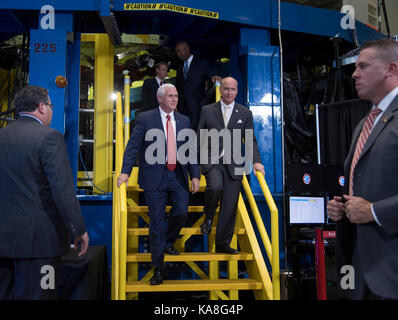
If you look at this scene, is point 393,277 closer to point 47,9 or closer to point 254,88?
point 254,88

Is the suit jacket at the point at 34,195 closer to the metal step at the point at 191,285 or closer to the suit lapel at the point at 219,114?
the metal step at the point at 191,285

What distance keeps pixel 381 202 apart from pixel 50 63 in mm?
5405

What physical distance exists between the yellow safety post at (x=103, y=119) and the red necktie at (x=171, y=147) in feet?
10.5

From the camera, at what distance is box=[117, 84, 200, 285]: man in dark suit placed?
4363 millimetres

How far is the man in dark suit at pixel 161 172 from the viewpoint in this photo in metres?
4.36

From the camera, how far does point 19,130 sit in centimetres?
320

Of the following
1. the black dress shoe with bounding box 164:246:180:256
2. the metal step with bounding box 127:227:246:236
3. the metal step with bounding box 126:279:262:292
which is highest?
the metal step with bounding box 127:227:246:236

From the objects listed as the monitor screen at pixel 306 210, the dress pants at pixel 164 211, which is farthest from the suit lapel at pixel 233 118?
the monitor screen at pixel 306 210

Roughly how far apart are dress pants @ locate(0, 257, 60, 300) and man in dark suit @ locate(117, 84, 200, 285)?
135 centimetres

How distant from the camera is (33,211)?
122 inches

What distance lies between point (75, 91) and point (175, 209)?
3.23 m

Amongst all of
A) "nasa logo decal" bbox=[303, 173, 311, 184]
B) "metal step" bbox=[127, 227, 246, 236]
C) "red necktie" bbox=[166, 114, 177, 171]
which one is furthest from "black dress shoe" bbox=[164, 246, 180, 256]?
"nasa logo decal" bbox=[303, 173, 311, 184]

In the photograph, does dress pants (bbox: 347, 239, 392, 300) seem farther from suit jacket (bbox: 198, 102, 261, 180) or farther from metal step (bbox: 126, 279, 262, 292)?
suit jacket (bbox: 198, 102, 261, 180)
